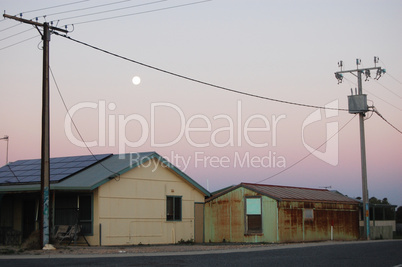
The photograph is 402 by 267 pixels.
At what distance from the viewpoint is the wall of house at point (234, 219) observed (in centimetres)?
3134

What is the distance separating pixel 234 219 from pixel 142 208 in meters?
6.21

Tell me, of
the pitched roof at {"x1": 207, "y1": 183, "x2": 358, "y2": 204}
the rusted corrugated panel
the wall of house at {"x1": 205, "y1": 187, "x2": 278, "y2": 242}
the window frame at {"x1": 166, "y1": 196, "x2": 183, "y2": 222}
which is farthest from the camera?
the rusted corrugated panel

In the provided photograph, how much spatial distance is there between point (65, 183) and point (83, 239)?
2.73 metres

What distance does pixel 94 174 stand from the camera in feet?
91.6

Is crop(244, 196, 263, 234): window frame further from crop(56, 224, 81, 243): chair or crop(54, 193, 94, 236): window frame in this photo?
crop(56, 224, 81, 243): chair

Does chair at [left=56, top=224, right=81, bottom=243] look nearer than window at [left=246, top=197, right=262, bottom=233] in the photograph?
Yes

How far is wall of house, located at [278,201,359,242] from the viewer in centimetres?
3162

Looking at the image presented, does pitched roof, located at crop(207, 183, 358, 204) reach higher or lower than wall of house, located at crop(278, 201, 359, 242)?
higher

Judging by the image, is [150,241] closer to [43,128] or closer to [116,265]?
[43,128]

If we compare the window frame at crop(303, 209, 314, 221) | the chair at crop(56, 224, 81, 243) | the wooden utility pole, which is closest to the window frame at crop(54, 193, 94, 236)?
the chair at crop(56, 224, 81, 243)

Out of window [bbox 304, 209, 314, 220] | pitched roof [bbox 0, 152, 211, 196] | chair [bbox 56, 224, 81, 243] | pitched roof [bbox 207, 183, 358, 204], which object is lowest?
chair [bbox 56, 224, 81, 243]

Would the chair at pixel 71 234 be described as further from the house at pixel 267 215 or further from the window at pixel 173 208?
the house at pixel 267 215

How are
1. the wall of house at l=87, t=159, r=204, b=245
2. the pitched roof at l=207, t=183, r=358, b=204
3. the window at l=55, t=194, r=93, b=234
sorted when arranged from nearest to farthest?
the window at l=55, t=194, r=93, b=234 < the wall of house at l=87, t=159, r=204, b=245 < the pitched roof at l=207, t=183, r=358, b=204

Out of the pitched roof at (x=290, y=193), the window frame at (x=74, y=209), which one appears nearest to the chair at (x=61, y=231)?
the window frame at (x=74, y=209)
